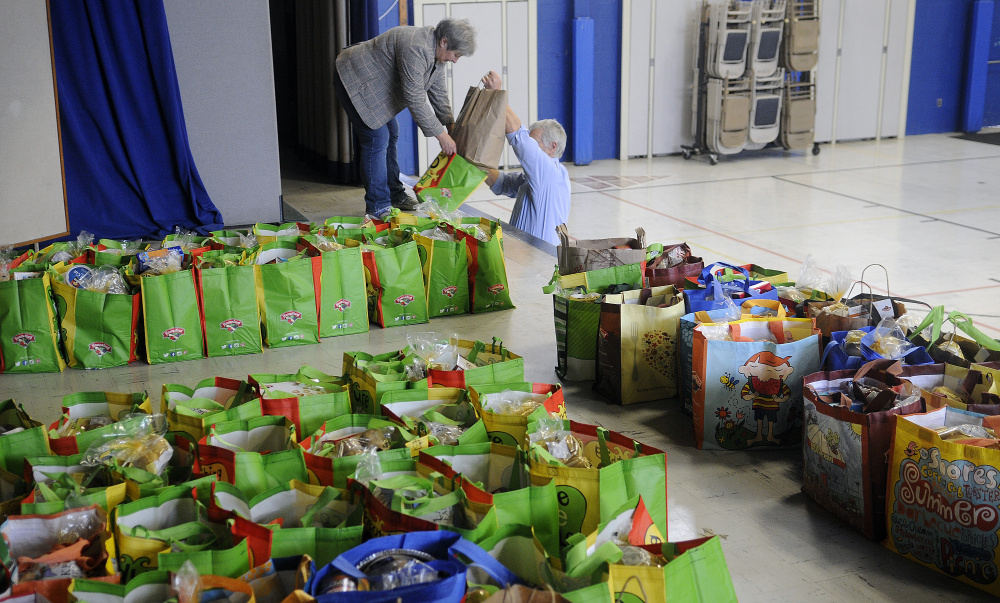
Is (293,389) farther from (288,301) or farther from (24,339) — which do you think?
(24,339)

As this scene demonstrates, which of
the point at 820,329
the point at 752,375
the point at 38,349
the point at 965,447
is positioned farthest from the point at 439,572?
the point at 38,349

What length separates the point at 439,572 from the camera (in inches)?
62.9

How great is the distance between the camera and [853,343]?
2.80 meters

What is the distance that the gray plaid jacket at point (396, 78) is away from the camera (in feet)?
17.8

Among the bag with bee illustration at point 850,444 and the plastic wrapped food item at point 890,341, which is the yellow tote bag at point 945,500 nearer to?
the bag with bee illustration at point 850,444

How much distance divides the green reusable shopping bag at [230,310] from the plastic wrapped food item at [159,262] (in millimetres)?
197

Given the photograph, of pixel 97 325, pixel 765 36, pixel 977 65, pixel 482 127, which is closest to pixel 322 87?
pixel 482 127

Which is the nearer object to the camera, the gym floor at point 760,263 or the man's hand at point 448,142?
the gym floor at point 760,263

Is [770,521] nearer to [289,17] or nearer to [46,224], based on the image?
[46,224]

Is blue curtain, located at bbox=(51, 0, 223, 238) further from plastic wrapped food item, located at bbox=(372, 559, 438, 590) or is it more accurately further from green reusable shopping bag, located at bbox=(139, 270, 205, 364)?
plastic wrapped food item, located at bbox=(372, 559, 438, 590)

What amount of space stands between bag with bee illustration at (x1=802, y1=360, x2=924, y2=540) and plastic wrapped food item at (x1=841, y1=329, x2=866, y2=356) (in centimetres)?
20

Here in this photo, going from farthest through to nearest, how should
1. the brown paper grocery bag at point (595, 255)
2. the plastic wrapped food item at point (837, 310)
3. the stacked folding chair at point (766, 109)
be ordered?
the stacked folding chair at point (766, 109) < the brown paper grocery bag at point (595, 255) < the plastic wrapped food item at point (837, 310)

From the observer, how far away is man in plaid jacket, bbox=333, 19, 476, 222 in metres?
5.39

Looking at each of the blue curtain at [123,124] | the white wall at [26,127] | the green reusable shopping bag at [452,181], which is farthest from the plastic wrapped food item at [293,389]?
the blue curtain at [123,124]
